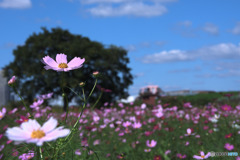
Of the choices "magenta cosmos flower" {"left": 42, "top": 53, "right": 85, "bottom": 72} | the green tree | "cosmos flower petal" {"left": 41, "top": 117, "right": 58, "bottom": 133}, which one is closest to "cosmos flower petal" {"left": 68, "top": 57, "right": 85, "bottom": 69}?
"magenta cosmos flower" {"left": 42, "top": 53, "right": 85, "bottom": 72}

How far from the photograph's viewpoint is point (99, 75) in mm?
1648

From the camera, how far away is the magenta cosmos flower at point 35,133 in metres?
0.94

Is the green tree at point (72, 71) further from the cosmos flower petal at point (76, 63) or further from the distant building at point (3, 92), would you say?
the cosmos flower petal at point (76, 63)

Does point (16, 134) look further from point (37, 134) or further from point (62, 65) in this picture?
point (62, 65)

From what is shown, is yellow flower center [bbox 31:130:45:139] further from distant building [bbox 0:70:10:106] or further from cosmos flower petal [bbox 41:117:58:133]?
distant building [bbox 0:70:10:106]

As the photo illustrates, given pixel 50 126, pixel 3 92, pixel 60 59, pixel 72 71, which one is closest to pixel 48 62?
pixel 60 59

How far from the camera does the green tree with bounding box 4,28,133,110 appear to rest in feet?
51.8

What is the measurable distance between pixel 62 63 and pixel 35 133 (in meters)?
0.53

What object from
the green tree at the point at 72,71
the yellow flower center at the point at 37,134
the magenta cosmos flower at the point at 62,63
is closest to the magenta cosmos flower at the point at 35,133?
the yellow flower center at the point at 37,134

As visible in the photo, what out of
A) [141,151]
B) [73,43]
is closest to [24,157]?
[141,151]

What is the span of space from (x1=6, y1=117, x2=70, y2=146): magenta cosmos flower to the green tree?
1401cm

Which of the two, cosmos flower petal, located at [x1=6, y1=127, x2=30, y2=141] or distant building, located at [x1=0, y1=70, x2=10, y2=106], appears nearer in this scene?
cosmos flower petal, located at [x1=6, y1=127, x2=30, y2=141]

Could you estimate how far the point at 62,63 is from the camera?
4.77 ft

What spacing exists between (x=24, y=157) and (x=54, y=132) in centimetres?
107
